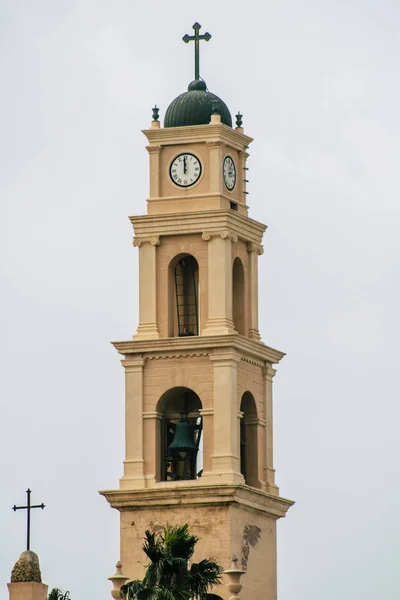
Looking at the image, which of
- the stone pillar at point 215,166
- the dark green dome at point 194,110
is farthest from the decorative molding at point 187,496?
the dark green dome at point 194,110

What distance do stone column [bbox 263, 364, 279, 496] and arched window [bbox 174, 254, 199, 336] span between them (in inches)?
96.6

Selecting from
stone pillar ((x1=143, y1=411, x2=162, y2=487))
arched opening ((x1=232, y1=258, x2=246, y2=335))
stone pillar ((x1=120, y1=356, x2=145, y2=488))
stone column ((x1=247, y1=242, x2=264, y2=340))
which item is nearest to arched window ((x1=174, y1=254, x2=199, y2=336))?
arched opening ((x1=232, y1=258, x2=246, y2=335))

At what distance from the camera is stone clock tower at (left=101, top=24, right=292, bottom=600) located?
89312mm

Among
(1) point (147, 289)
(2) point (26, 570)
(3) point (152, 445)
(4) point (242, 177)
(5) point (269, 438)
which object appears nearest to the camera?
(2) point (26, 570)

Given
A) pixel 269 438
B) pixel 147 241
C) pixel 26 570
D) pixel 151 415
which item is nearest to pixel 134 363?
pixel 151 415

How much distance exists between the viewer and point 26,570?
82.4 metres

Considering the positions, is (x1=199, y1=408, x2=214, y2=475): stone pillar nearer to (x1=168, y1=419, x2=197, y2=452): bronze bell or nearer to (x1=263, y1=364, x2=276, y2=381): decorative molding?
(x1=168, y1=419, x2=197, y2=452): bronze bell

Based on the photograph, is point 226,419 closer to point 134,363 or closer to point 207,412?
point 207,412

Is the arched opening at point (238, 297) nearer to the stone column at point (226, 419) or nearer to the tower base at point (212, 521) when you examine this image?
the stone column at point (226, 419)

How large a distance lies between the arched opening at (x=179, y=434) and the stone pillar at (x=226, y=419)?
130 cm

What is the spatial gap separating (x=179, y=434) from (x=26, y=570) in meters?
9.91

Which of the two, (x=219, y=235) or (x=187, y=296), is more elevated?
(x=219, y=235)

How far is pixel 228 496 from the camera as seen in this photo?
291ft

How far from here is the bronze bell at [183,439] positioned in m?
90.6
